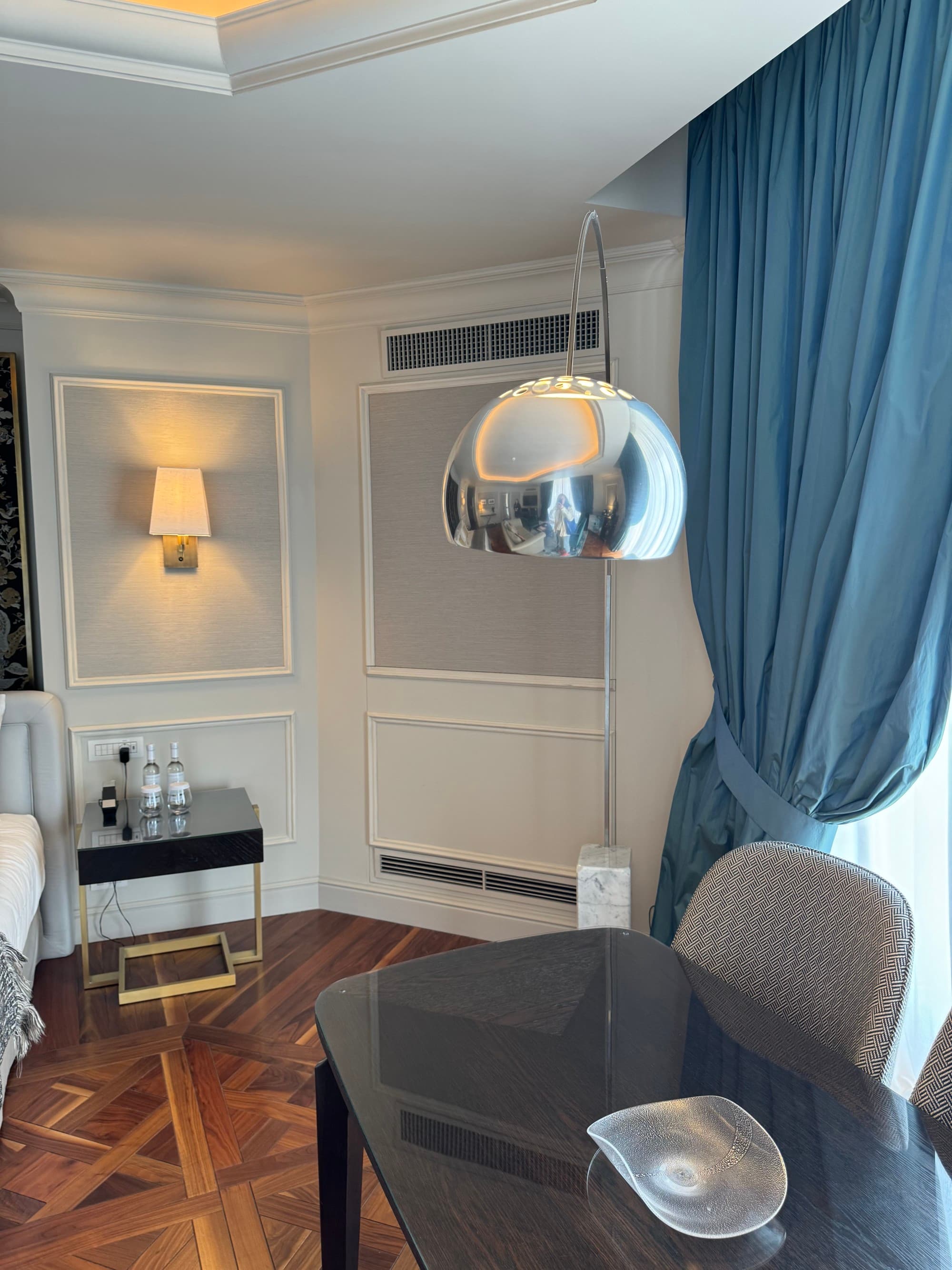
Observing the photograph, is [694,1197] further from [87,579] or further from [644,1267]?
[87,579]

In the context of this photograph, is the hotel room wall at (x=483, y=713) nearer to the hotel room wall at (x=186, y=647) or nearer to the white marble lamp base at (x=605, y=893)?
the hotel room wall at (x=186, y=647)

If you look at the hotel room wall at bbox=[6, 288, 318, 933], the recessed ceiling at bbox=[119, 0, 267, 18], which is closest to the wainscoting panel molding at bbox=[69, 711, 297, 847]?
the hotel room wall at bbox=[6, 288, 318, 933]

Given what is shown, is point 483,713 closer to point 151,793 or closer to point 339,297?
point 151,793

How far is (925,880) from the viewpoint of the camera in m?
2.19

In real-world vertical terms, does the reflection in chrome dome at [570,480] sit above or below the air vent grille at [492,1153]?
above

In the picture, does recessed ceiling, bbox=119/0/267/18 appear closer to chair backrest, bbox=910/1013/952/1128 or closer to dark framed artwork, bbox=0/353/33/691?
dark framed artwork, bbox=0/353/33/691

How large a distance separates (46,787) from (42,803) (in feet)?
0.19

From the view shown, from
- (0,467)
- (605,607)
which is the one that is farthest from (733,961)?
(0,467)

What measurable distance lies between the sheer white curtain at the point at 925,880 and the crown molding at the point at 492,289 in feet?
5.55

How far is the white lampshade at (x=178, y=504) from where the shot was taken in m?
3.30

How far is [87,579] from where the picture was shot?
3385mm

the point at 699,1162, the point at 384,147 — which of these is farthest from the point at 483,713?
the point at 699,1162

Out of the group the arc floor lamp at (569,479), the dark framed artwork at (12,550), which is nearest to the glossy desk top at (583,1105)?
the arc floor lamp at (569,479)

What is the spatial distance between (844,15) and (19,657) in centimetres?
320
